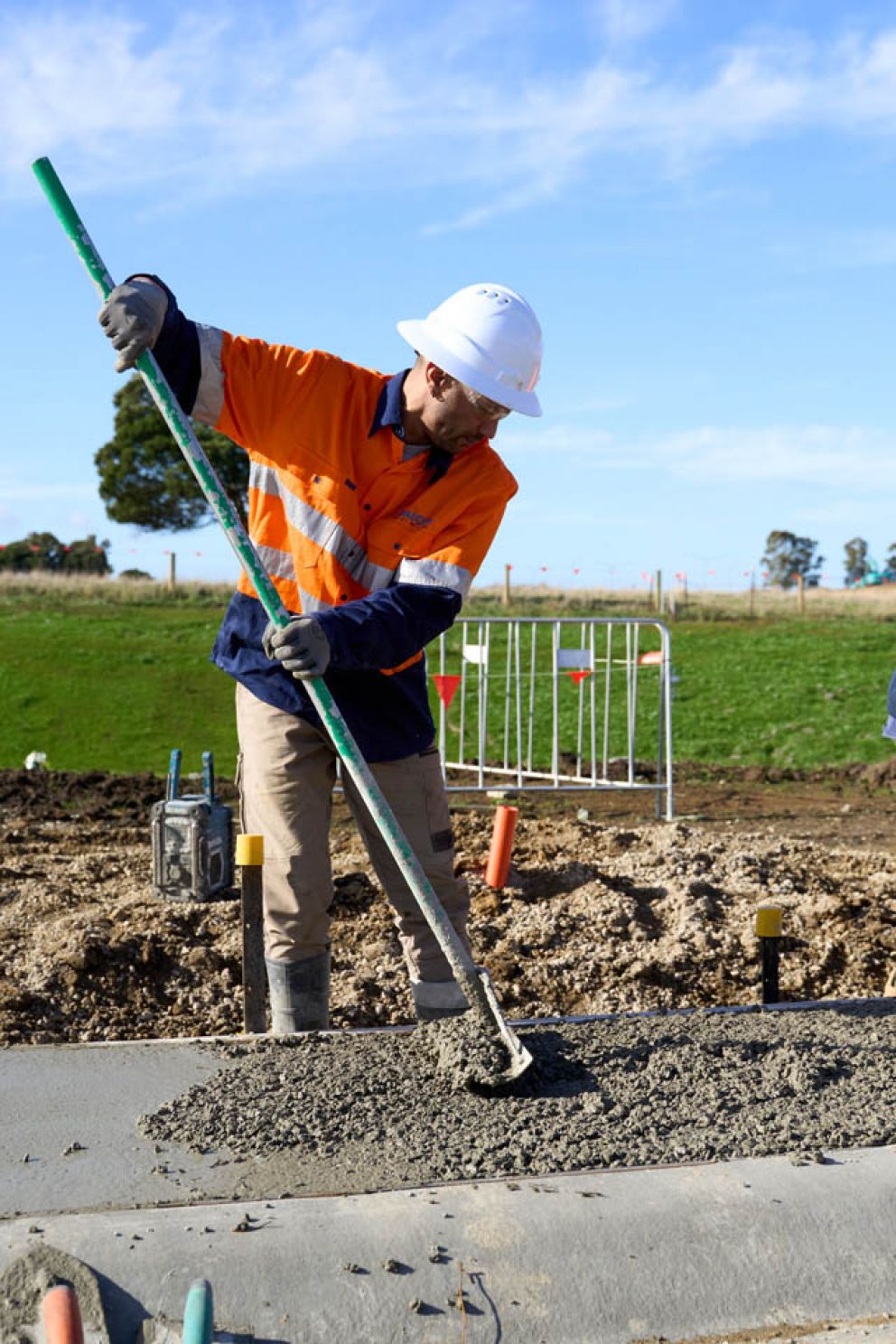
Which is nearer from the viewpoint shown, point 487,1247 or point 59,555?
point 487,1247

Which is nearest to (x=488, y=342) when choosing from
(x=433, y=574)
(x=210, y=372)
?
(x=433, y=574)

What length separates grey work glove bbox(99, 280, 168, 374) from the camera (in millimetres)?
3467

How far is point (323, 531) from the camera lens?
3775 mm

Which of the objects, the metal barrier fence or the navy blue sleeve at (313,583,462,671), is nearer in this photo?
the navy blue sleeve at (313,583,462,671)

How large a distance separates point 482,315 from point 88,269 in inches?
40.2

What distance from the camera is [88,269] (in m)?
3.59

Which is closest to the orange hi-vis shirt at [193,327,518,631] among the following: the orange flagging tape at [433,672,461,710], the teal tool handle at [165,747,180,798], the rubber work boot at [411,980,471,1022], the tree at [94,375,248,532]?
the rubber work boot at [411,980,471,1022]

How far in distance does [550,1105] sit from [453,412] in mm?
1797

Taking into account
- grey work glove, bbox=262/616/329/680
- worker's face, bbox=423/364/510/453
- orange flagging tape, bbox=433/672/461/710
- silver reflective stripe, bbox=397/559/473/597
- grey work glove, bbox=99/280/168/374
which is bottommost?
orange flagging tape, bbox=433/672/461/710

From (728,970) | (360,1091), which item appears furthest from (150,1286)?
(728,970)

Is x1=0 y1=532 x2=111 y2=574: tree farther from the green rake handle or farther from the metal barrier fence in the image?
the green rake handle

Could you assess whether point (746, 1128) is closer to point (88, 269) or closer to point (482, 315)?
point (482, 315)

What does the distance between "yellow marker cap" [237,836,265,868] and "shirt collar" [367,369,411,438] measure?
1140 millimetres

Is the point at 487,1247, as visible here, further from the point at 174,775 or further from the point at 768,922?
the point at 174,775
